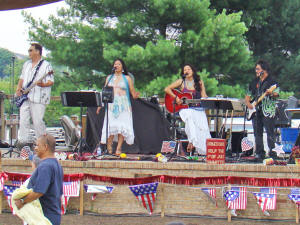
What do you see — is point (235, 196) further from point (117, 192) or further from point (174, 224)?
point (174, 224)

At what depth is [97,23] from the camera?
55.0 feet

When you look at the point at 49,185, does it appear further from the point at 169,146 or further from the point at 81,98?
the point at 169,146

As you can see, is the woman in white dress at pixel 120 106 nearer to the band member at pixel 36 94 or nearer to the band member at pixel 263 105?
the band member at pixel 36 94

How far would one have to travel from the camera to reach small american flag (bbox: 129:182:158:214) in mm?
8172

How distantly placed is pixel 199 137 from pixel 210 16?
731 centimetres

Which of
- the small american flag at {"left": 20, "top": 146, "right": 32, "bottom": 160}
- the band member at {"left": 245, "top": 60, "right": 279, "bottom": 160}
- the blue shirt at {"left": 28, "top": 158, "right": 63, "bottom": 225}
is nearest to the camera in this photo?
the blue shirt at {"left": 28, "top": 158, "right": 63, "bottom": 225}

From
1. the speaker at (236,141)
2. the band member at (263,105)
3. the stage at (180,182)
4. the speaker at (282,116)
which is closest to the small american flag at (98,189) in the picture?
the stage at (180,182)

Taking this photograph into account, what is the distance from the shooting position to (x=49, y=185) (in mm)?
4707

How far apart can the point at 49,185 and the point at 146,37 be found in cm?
1245

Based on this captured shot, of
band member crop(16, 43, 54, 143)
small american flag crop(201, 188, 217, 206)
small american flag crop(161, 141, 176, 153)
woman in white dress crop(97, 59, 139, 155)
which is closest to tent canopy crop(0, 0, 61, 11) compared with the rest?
small american flag crop(201, 188, 217, 206)

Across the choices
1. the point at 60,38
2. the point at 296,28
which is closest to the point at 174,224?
the point at 60,38

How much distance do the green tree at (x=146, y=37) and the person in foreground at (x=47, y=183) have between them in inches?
414

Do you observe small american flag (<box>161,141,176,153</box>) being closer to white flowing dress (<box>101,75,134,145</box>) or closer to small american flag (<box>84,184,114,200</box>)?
white flowing dress (<box>101,75,134,145</box>)

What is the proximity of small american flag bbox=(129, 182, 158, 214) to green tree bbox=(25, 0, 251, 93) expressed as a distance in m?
7.44
